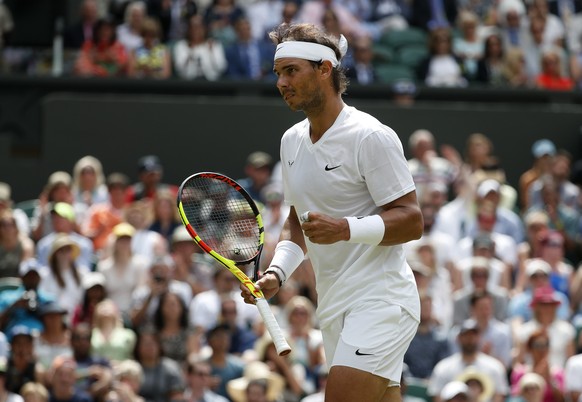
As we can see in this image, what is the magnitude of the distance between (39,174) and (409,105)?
13.8 feet

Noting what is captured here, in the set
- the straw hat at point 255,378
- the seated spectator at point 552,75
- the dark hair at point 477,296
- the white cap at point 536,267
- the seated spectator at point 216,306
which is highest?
the seated spectator at point 552,75

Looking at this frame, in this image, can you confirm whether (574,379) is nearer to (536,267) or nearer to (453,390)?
(453,390)

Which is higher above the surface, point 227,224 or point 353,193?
point 353,193

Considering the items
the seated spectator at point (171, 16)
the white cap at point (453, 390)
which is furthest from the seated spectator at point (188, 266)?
the seated spectator at point (171, 16)

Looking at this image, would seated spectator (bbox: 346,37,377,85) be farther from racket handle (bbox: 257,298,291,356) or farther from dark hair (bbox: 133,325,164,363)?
racket handle (bbox: 257,298,291,356)

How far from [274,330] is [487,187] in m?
7.97

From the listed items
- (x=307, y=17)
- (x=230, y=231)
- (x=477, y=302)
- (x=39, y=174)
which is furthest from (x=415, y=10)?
(x=230, y=231)

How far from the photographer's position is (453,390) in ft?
33.7

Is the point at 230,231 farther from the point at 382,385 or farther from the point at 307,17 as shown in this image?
the point at 307,17

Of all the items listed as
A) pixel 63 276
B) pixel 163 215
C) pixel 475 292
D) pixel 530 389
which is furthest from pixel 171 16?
pixel 530 389

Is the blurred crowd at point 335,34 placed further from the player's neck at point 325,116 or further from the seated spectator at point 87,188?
the player's neck at point 325,116

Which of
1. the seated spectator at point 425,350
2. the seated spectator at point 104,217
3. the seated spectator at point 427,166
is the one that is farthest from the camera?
the seated spectator at point 427,166

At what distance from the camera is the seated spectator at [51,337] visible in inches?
422

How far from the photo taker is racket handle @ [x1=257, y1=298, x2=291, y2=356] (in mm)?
5684
